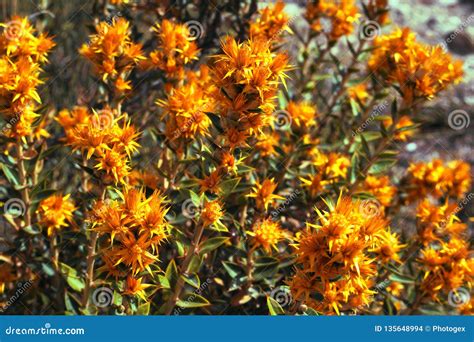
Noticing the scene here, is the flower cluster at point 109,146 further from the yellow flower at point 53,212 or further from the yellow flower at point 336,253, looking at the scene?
the yellow flower at point 336,253

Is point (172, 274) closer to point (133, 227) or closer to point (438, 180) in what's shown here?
point (133, 227)

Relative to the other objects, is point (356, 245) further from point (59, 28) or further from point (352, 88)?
point (59, 28)

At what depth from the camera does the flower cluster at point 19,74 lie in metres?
2.45

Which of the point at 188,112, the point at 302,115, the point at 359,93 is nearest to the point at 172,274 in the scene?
the point at 188,112

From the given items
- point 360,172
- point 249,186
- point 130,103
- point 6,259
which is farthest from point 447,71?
point 6,259

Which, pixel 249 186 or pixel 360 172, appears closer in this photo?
pixel 249 186

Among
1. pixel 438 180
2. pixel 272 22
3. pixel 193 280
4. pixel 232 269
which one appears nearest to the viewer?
pixel 193 280

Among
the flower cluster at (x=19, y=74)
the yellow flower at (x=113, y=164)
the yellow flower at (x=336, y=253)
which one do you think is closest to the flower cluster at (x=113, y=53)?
the flower cluster at (x=19, y=74)

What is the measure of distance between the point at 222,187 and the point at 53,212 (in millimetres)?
853

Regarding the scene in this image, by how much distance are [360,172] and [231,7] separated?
128 centimetres

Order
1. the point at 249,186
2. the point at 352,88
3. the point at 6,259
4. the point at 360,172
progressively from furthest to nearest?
the point at 352,88, the point at 360,172, the point at 6,259, the point at 249,186

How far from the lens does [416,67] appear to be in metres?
3.11

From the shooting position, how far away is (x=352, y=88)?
12.9 ft

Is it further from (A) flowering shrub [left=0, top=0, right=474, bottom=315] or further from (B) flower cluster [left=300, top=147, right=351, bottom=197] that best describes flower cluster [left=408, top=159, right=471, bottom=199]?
(B) flower cluster [left=300, top=147, right=351, bottom=197]
